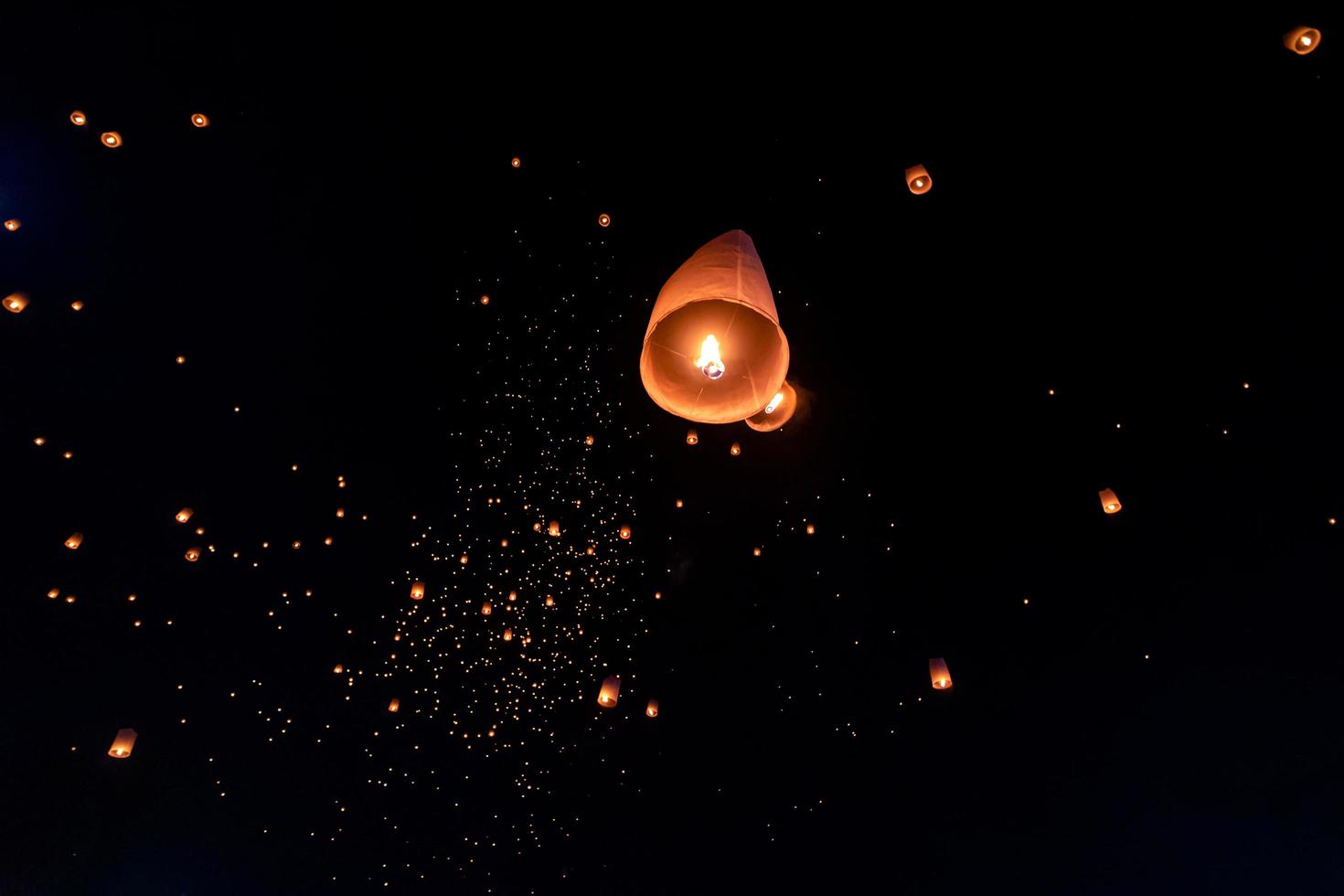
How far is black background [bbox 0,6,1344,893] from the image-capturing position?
3115mm

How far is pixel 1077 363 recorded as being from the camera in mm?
3912

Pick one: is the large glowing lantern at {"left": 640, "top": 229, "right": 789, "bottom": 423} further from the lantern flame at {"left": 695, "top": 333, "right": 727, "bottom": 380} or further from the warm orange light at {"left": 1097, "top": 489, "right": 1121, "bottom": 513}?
the warm orange light at {"left": 1097, "top": 489, "right": 1121, "bottom": 513}

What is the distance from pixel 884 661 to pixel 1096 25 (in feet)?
13.1

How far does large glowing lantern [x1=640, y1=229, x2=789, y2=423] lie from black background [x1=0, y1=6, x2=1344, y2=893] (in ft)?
4.58

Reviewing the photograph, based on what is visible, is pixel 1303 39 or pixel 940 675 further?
pixel 940 675

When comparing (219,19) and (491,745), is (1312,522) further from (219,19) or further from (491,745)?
(219,19)

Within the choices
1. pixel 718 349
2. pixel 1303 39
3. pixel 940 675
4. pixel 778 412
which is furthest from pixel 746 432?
pixel 1303 39

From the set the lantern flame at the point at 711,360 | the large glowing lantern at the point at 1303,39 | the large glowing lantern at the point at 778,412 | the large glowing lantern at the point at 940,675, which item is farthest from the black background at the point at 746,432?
the lantern flame at the point at 711,360

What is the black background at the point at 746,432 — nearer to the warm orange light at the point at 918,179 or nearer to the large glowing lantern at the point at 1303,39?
the large glowing lantern at the point at 1303,39

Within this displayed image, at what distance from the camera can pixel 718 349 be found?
2.04 meters

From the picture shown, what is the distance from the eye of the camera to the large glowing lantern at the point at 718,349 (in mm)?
2062

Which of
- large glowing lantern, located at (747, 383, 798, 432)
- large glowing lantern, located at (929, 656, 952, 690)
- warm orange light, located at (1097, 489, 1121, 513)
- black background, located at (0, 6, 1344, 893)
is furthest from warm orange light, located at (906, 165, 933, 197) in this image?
large glowing lantern, located at (929, 656, 952, 690)

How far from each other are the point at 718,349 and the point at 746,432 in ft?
7.54

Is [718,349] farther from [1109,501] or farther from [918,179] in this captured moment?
[1109,501]
